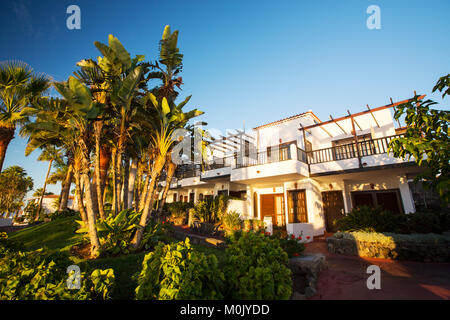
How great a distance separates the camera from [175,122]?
713cm

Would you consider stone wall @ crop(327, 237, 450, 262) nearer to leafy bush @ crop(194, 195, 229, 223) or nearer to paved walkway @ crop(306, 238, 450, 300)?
paved walkway @ crop(306, 238, 450, 300)

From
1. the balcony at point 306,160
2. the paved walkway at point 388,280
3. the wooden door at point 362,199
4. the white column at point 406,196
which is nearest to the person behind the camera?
the paved walkway at point 388,280

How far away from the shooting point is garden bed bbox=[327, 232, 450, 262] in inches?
257

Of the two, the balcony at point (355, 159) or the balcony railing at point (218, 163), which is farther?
the balcony railing at point (218, 163)

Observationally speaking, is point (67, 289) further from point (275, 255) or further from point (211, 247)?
point (211, 247)

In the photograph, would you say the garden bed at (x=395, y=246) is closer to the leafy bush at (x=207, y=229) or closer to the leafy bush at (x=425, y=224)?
the leafy bush at (x=425, y=224)

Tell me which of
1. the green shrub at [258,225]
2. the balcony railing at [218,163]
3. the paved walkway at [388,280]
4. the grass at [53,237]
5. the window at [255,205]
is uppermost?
the balcony railing at [218,163]

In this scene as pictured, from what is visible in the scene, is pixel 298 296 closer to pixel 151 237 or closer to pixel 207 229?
pixel 151 237

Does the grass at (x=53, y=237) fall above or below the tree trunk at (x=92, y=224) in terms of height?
below

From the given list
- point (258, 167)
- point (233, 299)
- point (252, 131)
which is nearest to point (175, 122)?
point (233, 299)

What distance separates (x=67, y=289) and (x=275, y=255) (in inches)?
126

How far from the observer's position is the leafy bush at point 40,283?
2406mm

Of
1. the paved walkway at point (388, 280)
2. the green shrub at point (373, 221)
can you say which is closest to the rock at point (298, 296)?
the paved walkway at point (388, 280)

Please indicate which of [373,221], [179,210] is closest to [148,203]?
[373,221]
